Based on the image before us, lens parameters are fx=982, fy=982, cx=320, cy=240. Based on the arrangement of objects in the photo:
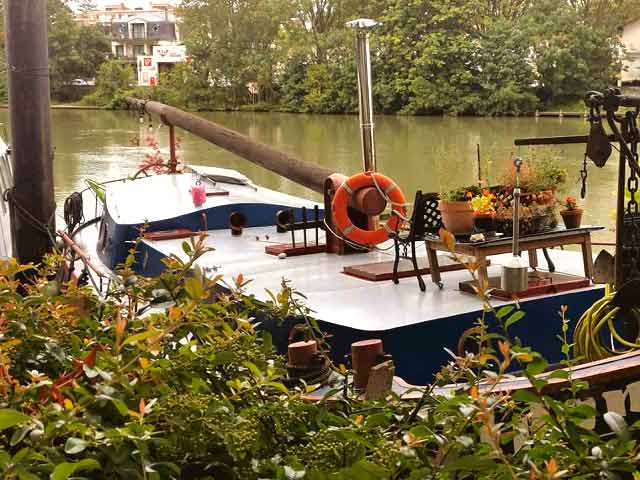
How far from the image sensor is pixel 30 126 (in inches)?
261

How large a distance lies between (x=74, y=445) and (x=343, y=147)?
2543cm

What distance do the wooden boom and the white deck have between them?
23.3 inches

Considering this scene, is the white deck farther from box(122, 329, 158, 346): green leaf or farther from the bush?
box(122, 329, 158, 346): green leaf

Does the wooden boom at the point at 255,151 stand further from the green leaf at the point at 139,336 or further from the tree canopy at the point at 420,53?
the tree canopy at the point at 420,53

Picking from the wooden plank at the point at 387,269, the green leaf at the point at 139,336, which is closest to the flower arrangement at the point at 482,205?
the wooden plank at the point at 387,269

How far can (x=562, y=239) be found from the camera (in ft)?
17.9

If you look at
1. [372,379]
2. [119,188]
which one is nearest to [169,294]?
[372,379]

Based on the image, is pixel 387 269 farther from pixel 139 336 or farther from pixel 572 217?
pixel 139 336

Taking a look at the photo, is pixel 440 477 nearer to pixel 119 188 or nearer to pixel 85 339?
pixel 85 339

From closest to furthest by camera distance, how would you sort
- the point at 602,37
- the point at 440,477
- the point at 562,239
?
the point at 440,477 → the point at 562,239 → the point at 602,37

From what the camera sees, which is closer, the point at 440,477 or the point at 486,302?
the point at 440,477

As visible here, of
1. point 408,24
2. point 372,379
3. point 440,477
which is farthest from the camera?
point 408,24

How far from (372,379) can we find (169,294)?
506mm

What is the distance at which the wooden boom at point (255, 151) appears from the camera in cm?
795
